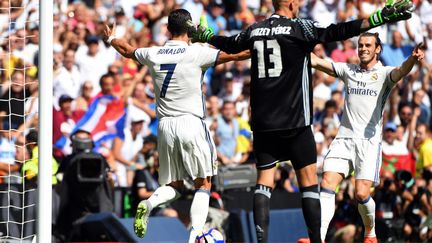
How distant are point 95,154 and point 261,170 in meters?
5.49

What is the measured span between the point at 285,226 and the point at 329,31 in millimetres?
6905

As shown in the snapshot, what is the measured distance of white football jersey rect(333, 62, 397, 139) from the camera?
12.6m

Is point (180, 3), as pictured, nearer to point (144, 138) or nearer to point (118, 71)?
point (118, 71)

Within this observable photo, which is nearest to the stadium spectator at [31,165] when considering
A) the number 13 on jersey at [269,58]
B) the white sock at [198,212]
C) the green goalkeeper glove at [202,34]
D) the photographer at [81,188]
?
the photographer at [81,188]

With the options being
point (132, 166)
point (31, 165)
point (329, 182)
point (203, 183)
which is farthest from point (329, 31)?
point (132, 166)

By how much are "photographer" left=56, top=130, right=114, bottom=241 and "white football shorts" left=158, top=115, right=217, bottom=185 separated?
4.11 m

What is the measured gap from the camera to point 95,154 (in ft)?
52.3

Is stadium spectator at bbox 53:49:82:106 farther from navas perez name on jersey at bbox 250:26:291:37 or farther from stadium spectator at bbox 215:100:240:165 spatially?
navas perez name on jersey at bbox 250:26:291:37

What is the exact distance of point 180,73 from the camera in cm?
1163

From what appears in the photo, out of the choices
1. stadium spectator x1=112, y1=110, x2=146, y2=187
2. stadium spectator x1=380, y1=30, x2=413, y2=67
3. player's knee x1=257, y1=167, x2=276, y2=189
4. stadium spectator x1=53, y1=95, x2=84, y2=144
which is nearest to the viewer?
player's knee x1=257, y1=167, x2=276, y2=189

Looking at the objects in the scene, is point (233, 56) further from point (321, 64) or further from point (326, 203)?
point (326, 203)

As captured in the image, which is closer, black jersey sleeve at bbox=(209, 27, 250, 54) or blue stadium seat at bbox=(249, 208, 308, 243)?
black jersey sleeve at bbox=(209, 27, 250, 54)

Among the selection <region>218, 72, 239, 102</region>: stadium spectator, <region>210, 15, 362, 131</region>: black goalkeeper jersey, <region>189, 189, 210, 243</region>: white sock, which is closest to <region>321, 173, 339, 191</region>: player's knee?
<region>189, 189, 210, 243</region>: white sock

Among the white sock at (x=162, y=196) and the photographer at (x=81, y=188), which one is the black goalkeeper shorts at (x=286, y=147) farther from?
the photographer at (x=81, y=188)
